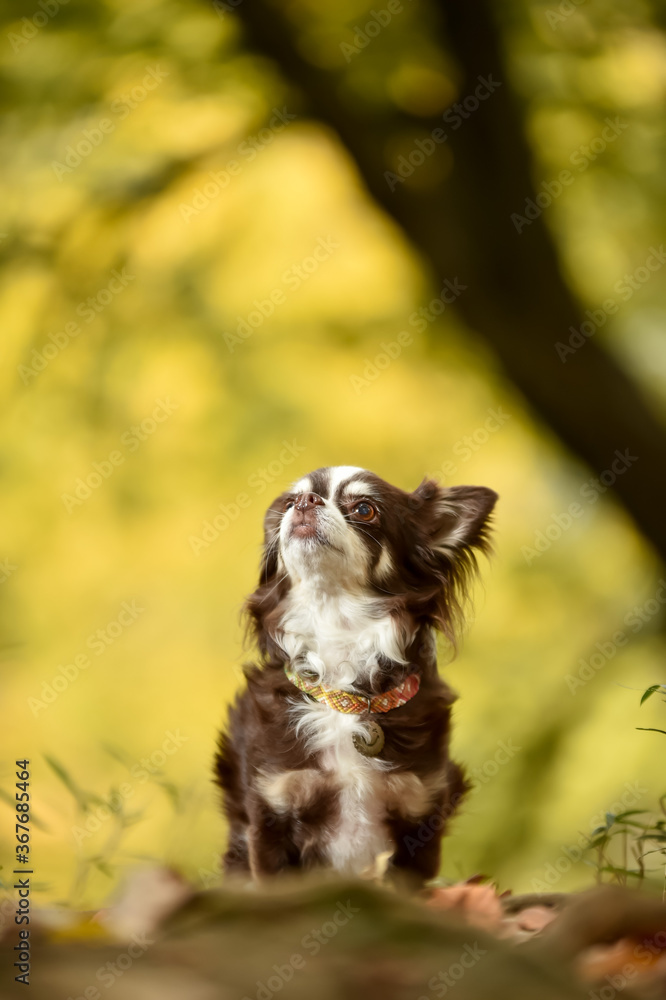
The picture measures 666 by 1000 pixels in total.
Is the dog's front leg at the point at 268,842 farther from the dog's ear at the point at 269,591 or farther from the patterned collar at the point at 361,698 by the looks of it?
the dog's ear at the point at 269,591

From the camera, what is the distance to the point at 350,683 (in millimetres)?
2383

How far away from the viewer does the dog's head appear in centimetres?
233

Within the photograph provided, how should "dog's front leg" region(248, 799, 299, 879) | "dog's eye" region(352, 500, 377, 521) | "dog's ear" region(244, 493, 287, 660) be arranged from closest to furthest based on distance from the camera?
"dog's front leg" region(248, 799, 299, 879)
"dog's eye" region(352, 500, 377, 521)
"dog's ear" region(244, 493, 287, 660)

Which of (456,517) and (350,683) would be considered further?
(456,517)

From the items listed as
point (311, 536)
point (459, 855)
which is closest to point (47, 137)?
point (311, 536)

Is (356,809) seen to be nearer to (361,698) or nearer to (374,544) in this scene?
(361,698)

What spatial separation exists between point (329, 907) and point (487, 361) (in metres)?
3.03

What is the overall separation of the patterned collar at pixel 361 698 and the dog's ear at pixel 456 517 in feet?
1.21

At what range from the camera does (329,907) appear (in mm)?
1407

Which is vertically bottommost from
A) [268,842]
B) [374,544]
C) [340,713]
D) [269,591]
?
[268,842]

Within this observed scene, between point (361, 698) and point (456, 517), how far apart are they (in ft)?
1.74

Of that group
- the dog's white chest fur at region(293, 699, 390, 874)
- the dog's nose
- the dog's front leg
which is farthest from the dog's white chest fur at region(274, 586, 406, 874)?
the dog's nose

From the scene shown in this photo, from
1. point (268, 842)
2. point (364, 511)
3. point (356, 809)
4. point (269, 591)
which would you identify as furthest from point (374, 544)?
point (268, 842)

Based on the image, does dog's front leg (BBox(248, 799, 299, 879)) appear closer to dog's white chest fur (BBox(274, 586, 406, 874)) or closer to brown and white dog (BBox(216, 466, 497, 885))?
brown and white dog (BBox(216, 466, 497, 885))
